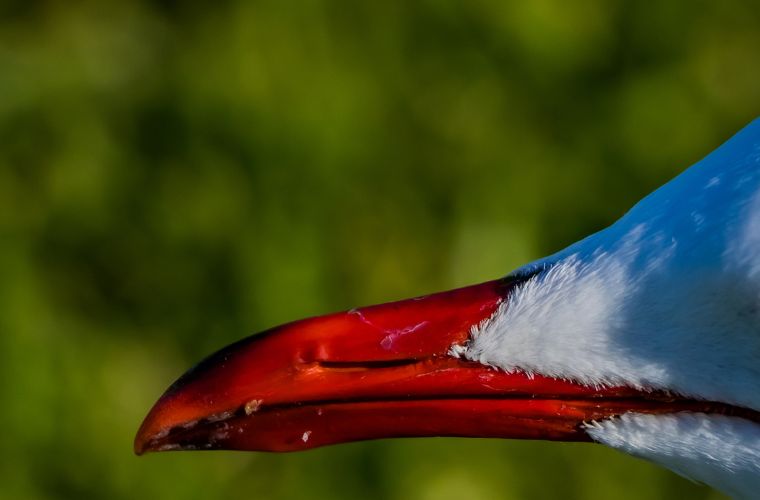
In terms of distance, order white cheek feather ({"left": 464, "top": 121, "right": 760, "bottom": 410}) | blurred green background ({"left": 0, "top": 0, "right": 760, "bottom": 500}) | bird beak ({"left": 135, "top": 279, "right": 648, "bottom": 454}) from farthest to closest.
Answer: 1. blurred green background ({"left": 0, "top": 0, "right": 760, "bottom": 500})
2. bird beak ({"left": 135, "top": 279, "right": 648, "bottom": 454})
3. white cheek feather ({"left": 464, "top": 121, "right": 760, "bottom": 410})

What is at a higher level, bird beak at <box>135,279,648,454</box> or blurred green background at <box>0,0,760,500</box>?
blurred green background at <box>0,0,760,500</box>

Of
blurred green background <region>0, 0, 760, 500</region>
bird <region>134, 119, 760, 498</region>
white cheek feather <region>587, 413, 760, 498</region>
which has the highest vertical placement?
blurred green background <region>0, 0, 760, 500</region>

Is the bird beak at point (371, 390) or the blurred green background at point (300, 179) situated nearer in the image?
the bird beak at point (371, 390)

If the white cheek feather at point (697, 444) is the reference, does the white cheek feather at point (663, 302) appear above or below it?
above

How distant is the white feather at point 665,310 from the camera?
1248 millimetres

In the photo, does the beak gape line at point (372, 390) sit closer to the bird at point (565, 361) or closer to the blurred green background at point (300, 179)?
the bird at point (565, 361)

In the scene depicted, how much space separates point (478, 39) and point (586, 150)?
0.36 meters

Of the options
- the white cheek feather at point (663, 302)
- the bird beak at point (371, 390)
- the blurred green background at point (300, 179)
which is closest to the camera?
the white cheek feather at point (663, 302)

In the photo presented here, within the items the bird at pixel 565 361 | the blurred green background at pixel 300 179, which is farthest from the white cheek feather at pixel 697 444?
the blurred green background at pixel 300 179

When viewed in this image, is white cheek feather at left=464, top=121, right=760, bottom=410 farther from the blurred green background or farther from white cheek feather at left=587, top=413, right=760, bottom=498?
the blurred green background

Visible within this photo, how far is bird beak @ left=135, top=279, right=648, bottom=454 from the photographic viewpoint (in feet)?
4.52

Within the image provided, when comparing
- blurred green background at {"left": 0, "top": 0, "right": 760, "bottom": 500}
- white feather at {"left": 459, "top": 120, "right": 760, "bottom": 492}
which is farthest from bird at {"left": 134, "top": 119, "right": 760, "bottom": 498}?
blurred green background at {"left": 0, "top": 0, "right": 760, "bottom": 500}

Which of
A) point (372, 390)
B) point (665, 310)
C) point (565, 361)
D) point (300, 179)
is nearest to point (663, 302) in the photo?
point (665, 310)

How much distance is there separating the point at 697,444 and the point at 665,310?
0.50 feet
